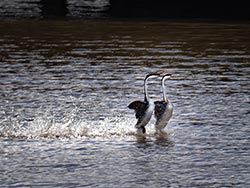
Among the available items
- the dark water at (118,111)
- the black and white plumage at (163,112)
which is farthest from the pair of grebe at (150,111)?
the dark water at (118,111)

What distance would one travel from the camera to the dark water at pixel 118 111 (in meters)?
10.3

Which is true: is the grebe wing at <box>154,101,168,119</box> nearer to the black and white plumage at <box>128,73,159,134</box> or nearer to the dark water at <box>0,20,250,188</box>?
the black and white plumage at <box>128,73,159,134</box>

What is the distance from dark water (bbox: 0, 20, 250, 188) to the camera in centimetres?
1027

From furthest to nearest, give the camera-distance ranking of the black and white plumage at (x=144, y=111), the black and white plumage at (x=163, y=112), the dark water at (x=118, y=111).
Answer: the black and white plumage at (x=163, y=112) → the black and white plumage at (x=144, y=111) → the dark water at (x=118, y=111)

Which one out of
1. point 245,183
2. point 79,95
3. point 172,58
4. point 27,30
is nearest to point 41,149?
point 245,183

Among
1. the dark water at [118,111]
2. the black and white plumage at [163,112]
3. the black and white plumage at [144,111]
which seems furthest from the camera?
the black and white plumage at [163,112]

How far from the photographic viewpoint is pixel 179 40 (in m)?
24.2

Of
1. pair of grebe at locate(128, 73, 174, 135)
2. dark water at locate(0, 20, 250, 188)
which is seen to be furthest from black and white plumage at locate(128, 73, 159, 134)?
dark water at locate(0, 20, 250, 188)

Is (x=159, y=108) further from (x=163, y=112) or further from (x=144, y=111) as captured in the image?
(x=144, y=111)

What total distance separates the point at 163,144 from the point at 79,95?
13.4ft

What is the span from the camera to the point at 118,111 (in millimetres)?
13938

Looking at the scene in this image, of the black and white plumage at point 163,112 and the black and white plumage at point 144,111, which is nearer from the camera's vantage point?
the black and white plumage at point 144,111

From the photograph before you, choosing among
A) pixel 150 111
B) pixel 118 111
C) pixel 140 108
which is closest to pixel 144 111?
pixel 150 111

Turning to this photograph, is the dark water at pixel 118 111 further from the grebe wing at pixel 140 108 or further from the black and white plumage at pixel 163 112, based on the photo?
the grebe wing at pixel 140 108
